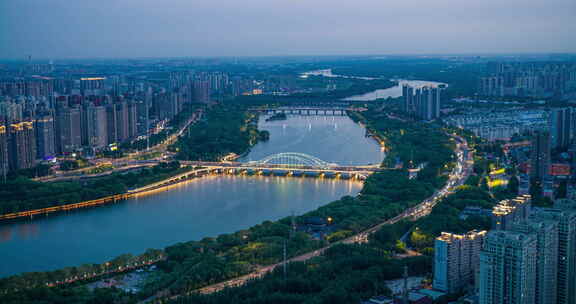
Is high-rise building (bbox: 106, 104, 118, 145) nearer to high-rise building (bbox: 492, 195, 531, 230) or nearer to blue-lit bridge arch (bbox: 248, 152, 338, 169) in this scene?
blue-lit bridge arch (bbox: 248, 152, 338, 169)

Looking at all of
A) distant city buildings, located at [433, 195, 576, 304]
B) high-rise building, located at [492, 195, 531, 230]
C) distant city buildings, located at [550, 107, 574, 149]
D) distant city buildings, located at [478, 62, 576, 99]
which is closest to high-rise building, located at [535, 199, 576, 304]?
distant city buildings, located at [433, 195, 576, 304]

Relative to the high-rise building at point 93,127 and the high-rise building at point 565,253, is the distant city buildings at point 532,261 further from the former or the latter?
the high-rise building at point 93,127

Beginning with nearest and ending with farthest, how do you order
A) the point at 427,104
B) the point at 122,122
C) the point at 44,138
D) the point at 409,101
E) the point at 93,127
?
the point at 44,138
the point at 93,127
the point at 122,122
the point at 427,104
the point at 409,101

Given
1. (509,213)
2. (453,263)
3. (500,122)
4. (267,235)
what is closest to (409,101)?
(500,122)

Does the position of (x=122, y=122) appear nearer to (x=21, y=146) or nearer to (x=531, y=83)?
(x=21, y=146)

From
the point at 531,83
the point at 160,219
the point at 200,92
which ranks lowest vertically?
the point at 160,219

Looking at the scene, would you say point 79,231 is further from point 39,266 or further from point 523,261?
point 523,261

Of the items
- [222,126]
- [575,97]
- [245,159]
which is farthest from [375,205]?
[575,97]
